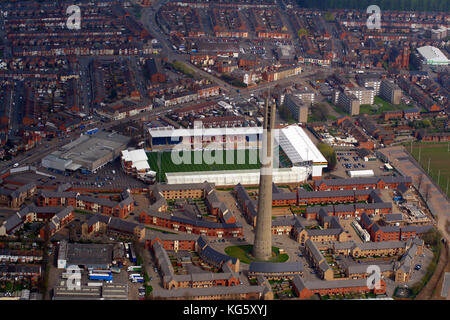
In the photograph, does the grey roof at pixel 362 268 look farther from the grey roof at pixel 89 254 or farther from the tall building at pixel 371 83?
the tall building at pixel 371 83

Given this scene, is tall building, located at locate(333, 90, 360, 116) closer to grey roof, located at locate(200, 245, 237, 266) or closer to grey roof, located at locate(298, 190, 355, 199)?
grey roof, located at locate(298, 190, 355, 199)

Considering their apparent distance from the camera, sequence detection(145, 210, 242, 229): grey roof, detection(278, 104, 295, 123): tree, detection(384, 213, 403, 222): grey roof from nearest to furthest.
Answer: detection(145, 210, 242, 229): grey roof → detection(384, 213, 403, 222): grey roof → detection(278, 104, 295, 123): tree

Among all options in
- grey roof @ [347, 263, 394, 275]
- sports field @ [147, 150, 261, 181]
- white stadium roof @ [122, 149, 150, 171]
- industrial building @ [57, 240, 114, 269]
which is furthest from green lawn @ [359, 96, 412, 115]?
industrial building @ [57, 240, 114, 269]

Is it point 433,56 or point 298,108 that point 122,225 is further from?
point 433,56

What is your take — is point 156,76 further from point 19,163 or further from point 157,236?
point 157,236

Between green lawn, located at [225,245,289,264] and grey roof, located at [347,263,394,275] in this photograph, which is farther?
green lawn, located at [225,245,289,264]

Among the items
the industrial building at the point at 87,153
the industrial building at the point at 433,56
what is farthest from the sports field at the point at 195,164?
the industrial building at the point at 433,56
